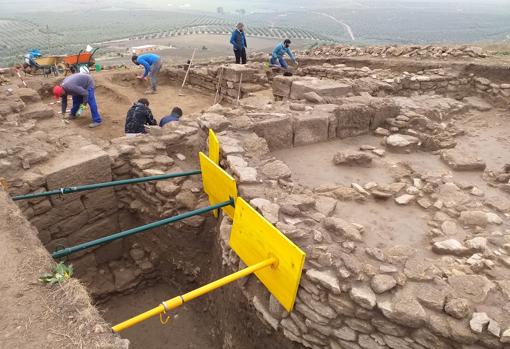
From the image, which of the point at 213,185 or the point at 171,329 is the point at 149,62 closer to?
the point at 213,185

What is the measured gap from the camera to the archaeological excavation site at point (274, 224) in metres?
2.46

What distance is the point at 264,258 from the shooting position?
301cm

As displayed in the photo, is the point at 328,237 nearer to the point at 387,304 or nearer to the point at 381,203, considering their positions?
→ the point at 387,304

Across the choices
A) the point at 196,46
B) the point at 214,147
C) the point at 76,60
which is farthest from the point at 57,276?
the point at 196,46

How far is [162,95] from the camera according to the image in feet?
38.0

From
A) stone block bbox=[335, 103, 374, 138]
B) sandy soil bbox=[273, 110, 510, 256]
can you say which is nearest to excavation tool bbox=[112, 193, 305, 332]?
sandy soil bbox=[273, 110, 510, 256]

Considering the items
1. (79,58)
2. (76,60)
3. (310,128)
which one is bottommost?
(76,60)

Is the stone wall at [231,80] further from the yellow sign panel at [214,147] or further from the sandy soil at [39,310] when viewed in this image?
the sandy soil at [39,310]

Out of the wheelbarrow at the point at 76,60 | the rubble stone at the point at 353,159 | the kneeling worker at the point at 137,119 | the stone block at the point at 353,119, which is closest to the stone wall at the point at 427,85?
the stone block at the point at 353,119

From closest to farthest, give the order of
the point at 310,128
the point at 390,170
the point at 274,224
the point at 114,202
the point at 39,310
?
the point at 39,310 → the point at 274,224 → the point at 390,170 → the point at 310,128 → the point at 114,202

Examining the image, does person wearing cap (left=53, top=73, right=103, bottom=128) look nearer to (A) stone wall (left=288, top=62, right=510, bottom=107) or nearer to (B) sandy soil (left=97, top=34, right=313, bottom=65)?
(A) stone wall (left=288, top=62, right=510, bottom=107)

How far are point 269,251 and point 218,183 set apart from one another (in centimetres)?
136

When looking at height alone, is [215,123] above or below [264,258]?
above

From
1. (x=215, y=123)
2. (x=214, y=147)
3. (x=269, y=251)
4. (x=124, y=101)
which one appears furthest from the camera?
(x=124, y=101)
